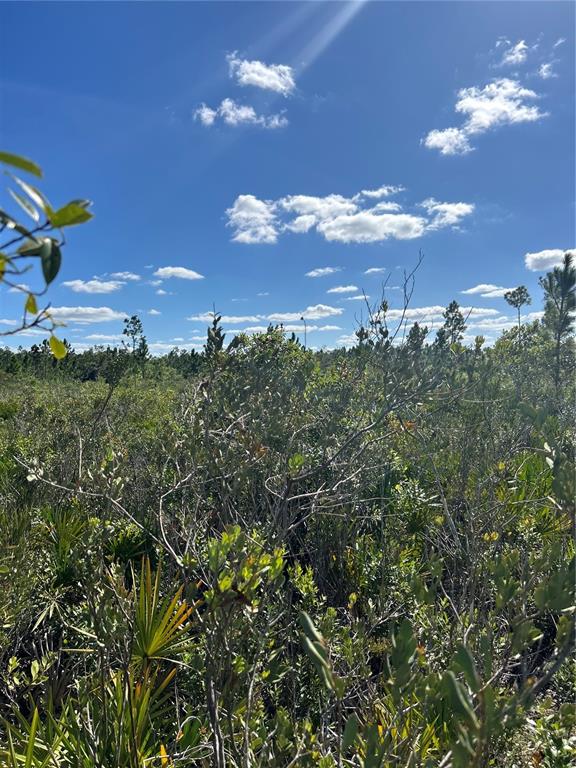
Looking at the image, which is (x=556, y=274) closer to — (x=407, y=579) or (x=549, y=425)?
(x=549, y=425)

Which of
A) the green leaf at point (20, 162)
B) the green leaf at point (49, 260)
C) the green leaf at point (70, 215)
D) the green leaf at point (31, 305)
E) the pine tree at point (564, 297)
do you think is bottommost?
the green leaf at point (31, 305)

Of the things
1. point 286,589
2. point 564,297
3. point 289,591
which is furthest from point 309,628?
point 564,297

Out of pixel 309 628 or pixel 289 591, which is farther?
pixel 289 591

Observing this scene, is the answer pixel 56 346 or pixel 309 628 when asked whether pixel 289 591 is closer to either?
pixel 309 628

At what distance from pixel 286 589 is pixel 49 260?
10.5 feet

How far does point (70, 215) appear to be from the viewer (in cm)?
59

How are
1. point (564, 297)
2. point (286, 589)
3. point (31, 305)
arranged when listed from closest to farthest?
point (31, 305)
point (286, 589)
point (564, 297)

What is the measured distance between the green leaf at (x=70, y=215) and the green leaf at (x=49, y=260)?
0.03 m

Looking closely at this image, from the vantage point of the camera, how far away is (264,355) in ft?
12.3

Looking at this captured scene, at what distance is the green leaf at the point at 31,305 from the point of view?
0.69 meters

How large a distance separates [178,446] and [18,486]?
137 inches

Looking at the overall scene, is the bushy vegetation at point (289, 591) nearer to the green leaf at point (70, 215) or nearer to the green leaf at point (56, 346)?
the green leaf at point (56, 346)

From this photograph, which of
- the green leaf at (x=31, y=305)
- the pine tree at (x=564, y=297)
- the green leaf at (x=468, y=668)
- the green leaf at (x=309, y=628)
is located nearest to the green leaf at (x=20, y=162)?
the green leaf at (x=31, y=305)

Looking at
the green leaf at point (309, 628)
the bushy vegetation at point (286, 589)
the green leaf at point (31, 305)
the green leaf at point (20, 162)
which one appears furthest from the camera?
the bushy vegetation at point (286, 589)
